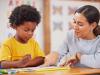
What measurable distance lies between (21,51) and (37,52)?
13cm

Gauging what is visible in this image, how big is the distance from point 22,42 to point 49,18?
47.9 inches

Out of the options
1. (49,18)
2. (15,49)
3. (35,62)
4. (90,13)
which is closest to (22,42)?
(15,49)

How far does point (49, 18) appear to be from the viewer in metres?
2.65

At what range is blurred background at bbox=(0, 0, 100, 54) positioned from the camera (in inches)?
96.9

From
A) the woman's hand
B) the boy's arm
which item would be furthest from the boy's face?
the woman's hand

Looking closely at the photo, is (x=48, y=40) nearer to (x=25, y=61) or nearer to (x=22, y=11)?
(x=22, y=11)

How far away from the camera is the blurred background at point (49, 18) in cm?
246

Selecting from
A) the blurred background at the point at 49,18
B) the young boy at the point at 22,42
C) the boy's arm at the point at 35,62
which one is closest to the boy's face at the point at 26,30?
the young boy at the point at 22,42

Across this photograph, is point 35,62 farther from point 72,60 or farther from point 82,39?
point 82,39

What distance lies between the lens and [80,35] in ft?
4.61

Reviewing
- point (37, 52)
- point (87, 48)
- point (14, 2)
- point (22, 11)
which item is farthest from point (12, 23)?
point (14, 2)


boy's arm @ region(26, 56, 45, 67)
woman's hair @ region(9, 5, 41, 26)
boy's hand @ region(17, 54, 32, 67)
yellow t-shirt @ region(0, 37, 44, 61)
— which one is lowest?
boy's arm @ region(26, 56, 45, 67)

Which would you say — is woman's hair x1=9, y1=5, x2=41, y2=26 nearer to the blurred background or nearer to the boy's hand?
the boy's hand

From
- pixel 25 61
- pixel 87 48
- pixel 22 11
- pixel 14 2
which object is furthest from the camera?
pixel 14 2
